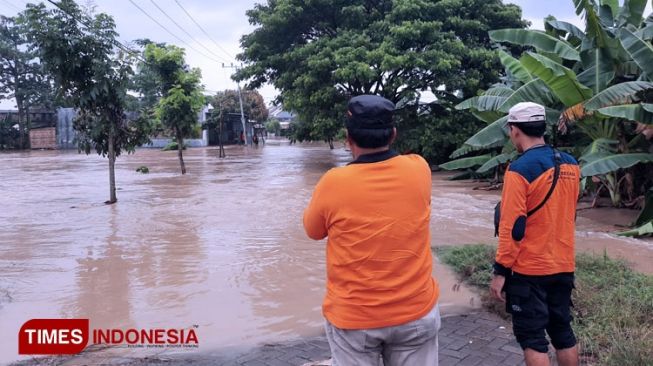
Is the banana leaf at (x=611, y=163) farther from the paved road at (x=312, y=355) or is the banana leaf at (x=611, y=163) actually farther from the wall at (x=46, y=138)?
the wall at (x=46, y=138)

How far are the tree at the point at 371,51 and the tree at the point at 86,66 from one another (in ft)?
26.6

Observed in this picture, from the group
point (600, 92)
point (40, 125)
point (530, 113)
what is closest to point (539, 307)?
point (530, 113)

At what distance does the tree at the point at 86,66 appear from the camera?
10.6m

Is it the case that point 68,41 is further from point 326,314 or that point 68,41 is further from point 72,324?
point 326,314

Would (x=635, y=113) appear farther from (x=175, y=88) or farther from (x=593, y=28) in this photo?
(x=175, y=88)

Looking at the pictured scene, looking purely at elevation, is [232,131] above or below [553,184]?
above

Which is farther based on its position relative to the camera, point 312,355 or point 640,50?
point 640,50

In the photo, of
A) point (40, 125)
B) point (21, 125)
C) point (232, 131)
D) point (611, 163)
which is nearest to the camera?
point (611, 163)

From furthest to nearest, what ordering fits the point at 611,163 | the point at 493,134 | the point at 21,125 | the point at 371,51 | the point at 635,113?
the point at 21,125 → the point at 371,51 → the point at 493,134 → the point at 611,163 → the point at 635,113

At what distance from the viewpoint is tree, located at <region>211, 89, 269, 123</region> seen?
51781mm

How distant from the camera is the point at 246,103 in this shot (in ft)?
178

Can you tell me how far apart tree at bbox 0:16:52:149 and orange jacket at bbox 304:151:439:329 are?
1964 inches

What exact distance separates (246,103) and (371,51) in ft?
124

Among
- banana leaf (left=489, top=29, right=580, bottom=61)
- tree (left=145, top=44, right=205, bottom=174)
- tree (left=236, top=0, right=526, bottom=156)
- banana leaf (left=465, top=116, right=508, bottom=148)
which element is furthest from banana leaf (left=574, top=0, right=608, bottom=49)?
tree (left=145, top=44, right=205, bottom=174)
